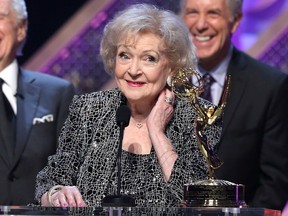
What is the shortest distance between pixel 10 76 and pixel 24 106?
184 mm

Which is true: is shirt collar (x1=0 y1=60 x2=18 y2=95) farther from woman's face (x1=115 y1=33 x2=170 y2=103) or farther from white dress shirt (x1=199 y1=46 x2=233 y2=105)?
woman's face (x1=115 y1=33 x2=170 y2=103)

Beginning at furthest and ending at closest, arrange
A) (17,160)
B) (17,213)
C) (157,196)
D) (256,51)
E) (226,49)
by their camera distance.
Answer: (256,51)
(226,49)
(17,160)
(157,196)
(17,213)

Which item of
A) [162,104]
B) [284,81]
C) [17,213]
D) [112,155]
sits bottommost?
[17,213]

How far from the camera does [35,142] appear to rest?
4.63m

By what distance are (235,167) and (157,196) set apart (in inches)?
48.4

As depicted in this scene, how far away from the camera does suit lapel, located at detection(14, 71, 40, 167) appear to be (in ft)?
15.2

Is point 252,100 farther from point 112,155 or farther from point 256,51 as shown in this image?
point 112,155

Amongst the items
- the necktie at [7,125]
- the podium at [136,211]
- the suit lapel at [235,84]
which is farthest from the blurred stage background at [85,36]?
the podium at [136,211]

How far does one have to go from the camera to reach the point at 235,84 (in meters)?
4.82

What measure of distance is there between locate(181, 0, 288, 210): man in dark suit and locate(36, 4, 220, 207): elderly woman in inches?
36.3

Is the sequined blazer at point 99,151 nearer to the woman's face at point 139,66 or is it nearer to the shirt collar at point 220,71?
the woman's face at point 139,66

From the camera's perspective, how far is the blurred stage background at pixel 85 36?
5.32 m

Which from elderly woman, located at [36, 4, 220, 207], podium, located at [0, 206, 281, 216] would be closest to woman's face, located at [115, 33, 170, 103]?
elderly woman, located at [36, 4, 220, 207]

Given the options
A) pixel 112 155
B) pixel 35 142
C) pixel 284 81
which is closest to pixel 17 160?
pixel 35 142
